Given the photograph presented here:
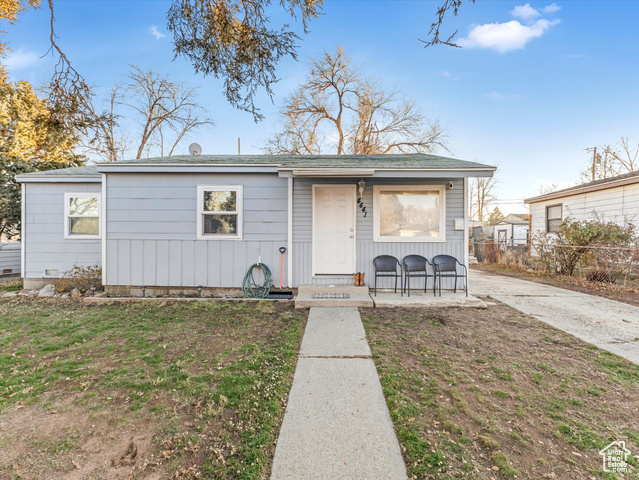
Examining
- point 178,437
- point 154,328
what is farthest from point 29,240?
point 178,437

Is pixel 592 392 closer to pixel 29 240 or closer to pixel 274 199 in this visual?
pixel 274 199

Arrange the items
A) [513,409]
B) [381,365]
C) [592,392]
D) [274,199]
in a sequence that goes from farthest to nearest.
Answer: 1. [274,199]
2. [381,365]
3. [592,392]
4. [513,409]

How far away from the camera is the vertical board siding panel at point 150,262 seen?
5.86 meters

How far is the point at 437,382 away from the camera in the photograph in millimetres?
2461

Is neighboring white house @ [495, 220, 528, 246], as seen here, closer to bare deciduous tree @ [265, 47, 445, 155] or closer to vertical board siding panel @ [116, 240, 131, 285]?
bare deciduous tree @ [265, 47, 445, 155]

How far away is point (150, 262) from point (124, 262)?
1.80 ft

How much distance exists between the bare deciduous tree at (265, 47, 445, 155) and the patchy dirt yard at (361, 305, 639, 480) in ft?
50.0

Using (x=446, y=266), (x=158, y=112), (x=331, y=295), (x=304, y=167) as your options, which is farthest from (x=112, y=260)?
(x=158, y=112)

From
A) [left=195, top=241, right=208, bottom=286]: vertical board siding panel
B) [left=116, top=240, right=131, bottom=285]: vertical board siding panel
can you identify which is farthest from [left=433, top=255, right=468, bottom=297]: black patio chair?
[left=116, top=240, right=131, bottom=285]: vertical board siding panel

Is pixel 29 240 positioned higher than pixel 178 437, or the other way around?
pixel 29 240

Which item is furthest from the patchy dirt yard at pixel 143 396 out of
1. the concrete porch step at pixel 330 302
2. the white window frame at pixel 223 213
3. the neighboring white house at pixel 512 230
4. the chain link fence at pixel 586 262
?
the neighboring white house at pixel 512 230

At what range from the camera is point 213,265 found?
19.1 feet

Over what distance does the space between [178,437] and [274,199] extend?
4.54 meters

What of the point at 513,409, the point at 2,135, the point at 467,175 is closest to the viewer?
the point at 513,409
